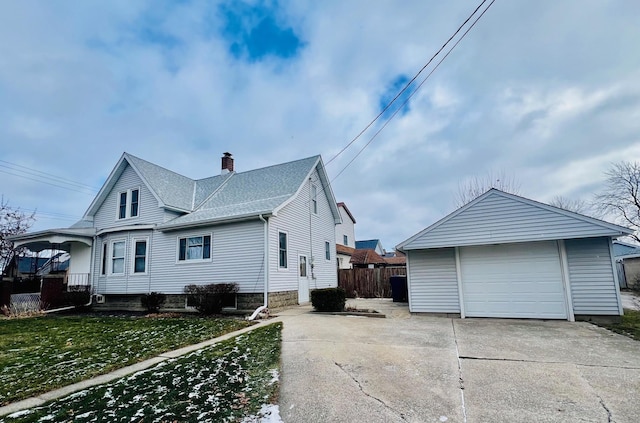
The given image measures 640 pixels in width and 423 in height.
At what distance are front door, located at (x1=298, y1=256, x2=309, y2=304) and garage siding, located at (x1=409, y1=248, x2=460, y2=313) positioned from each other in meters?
5.38

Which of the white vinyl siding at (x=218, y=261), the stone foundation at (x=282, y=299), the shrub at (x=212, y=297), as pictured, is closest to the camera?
the shrub at (x=212, y=297)

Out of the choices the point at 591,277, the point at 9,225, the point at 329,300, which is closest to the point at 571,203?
the point at 591,277

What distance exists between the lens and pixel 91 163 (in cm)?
2220

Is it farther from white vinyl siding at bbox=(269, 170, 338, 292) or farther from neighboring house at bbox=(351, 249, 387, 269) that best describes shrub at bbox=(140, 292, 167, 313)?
neighboring house at bbox=(351, 249, 387, 269)

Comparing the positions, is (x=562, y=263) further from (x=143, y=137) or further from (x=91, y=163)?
(x=91, y=163)

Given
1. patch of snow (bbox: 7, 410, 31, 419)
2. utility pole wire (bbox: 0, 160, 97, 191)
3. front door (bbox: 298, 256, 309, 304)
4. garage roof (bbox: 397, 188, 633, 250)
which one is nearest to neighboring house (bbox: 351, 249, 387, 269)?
front door (bbox: 298, 256, 309, 304)

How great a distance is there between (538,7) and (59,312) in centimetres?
1991

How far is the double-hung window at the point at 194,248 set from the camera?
13398mm

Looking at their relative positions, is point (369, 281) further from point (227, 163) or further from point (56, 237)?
point (56, 237)

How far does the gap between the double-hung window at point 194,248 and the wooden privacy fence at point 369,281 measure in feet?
28.2

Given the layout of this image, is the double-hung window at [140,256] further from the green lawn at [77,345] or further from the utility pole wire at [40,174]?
the utility pole wire at [40,174]

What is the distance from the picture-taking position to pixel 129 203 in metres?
16.0

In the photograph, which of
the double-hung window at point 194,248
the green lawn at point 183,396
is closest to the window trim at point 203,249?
the double-hung window at point 194,248

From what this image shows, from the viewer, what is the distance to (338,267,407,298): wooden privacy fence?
59.5 ft
